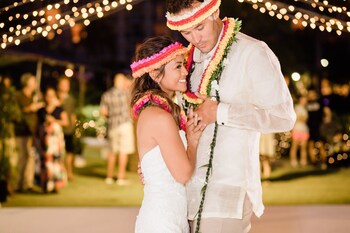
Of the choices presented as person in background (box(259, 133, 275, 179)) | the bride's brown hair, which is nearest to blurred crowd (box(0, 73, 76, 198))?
person in background (box(259, 133, 275, 179))

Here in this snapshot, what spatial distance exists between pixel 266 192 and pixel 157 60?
5.88 metres

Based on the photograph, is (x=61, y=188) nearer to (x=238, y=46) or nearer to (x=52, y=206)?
(x=52, y=206)

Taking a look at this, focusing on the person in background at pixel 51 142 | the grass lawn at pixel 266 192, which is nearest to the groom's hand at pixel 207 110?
the grass lawn at pixel 266 192

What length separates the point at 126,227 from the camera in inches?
247

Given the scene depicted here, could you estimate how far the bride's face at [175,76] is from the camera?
3018mm

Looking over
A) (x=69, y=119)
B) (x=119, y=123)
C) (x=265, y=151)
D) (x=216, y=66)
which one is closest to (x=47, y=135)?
(x=69, y=119)

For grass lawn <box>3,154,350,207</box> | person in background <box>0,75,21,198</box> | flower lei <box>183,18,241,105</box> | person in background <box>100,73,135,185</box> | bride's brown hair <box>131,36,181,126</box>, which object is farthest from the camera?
person in background <box>100,73,135,185</box>

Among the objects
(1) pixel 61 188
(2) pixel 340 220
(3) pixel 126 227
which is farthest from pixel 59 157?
(2) pixel 340 220

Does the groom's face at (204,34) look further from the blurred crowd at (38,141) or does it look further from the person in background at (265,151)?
the person in background at (265,151)

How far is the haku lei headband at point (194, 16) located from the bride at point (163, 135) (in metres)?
0.12

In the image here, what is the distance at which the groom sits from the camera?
2.86 metres

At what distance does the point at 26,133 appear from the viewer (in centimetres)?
887

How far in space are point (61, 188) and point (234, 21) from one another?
6.57 meters

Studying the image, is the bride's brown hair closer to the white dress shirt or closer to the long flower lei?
the long flower lei
